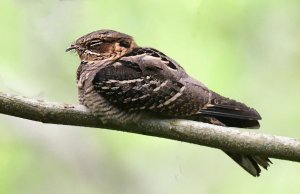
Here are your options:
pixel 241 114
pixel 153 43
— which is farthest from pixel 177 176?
pixel 241 114

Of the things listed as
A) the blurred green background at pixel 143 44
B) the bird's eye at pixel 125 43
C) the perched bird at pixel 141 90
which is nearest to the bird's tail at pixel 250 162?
the perched bird at pixel 141 90

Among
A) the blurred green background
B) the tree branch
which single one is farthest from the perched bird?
the blurred green background

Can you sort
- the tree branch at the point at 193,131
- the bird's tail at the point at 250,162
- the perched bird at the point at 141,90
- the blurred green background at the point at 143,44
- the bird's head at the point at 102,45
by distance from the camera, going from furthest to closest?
the blurred green background at the point at 143,44 → the bird's head at the point at 102,45 → the bird's tail at the point at 250,162 → the perched bird at the point at 141,90 → the tree branch at the point at 193,131

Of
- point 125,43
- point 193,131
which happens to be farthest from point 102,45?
point 193,131

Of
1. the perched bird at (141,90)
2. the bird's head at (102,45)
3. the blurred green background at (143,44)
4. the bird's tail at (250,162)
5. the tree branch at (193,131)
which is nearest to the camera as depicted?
the tree branch at (193,131)

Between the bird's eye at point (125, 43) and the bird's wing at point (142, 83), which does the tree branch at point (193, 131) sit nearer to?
the bird's wing at point (142, 83)

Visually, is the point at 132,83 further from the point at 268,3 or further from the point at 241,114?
the point at 268,3
